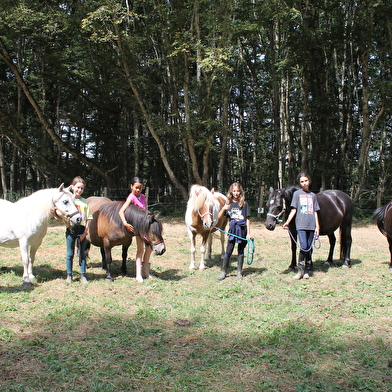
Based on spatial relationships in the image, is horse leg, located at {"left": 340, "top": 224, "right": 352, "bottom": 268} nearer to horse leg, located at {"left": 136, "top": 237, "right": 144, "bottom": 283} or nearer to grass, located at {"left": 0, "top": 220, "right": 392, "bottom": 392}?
grass, located at {"left": 0, "top": 220, "right": 392, "bottom": 392}

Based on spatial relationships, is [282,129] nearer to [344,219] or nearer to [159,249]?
[344,219]

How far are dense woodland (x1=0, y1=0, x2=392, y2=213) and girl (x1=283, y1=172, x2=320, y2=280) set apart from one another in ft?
25.1

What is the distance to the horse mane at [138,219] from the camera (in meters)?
5.51

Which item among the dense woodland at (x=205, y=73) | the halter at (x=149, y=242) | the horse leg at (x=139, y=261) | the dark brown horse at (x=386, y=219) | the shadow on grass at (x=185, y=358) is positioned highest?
the dense woodland at (x=205, y=73)

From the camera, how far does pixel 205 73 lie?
14297 mm

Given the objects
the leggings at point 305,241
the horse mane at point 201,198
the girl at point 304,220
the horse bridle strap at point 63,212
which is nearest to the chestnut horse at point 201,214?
the horse mane at point 201,198

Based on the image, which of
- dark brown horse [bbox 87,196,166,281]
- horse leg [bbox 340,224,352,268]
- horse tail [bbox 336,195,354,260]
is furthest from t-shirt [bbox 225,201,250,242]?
horse leg [bbox 340,224,352,268]

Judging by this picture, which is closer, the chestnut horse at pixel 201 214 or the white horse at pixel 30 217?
the white horse at pixel 30 217

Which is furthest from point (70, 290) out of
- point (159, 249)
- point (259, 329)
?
point (259, 329)

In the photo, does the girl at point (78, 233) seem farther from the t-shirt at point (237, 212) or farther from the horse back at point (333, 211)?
the horse back at point (333, 211)

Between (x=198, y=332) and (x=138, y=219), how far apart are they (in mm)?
2274

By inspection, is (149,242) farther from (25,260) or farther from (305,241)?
(305,241)

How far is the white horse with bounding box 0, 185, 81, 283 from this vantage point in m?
5.38

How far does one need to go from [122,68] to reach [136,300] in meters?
12.2
